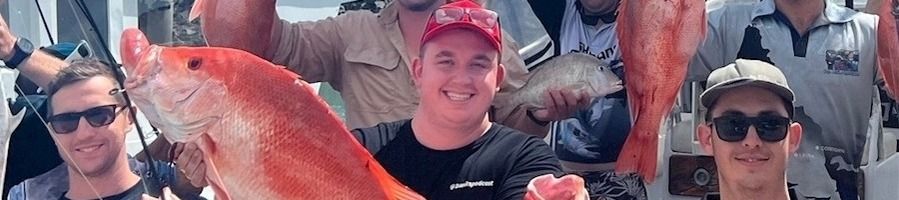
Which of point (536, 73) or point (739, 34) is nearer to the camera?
point (536, 73)

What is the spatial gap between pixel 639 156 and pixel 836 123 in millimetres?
757

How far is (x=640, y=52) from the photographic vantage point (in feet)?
8.79

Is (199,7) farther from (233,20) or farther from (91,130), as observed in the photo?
(91,130)

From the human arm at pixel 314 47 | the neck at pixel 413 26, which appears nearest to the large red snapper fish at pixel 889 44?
the neck at pixel 413 26

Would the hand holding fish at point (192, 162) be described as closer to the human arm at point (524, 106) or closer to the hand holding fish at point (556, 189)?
the hand holding fish at point (556, 189)

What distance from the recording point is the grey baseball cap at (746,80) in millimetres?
2627

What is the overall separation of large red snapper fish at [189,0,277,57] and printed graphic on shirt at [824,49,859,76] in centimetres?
161

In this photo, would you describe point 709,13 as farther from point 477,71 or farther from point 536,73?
point 477,71

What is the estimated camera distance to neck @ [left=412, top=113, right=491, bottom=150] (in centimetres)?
247

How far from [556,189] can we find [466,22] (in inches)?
23.3

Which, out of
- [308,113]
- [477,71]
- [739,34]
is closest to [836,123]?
[739,34]

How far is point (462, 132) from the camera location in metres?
2.48

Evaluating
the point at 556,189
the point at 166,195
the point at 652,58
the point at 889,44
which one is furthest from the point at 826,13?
the point at 166,195

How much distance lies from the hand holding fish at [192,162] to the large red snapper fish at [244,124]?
6cm
